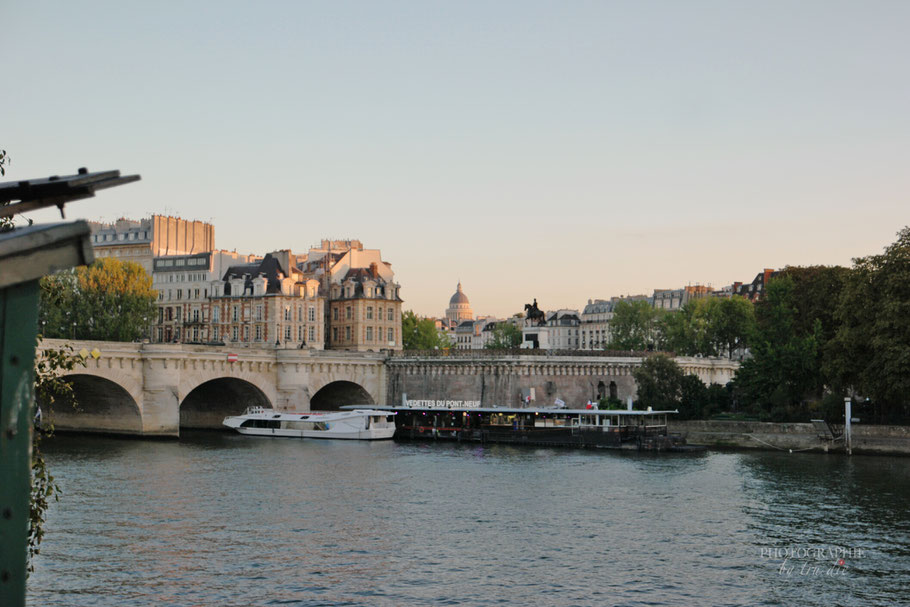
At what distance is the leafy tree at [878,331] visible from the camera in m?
60.5

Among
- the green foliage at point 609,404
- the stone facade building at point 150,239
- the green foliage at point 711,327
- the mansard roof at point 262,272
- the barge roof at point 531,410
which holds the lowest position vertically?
the barge roof at point 531,410

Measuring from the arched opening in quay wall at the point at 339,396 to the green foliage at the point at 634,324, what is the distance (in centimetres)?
5524

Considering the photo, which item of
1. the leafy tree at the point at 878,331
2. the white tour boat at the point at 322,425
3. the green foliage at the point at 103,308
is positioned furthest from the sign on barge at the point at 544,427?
the green foliage at the point at 103,308

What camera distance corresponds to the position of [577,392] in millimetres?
88562

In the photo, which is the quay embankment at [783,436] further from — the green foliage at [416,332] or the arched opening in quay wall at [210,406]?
the green foliage at [416,332]

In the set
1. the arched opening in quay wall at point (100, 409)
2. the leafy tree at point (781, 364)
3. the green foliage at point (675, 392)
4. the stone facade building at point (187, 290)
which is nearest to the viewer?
the arched opening in quay wall at point (100, 409)

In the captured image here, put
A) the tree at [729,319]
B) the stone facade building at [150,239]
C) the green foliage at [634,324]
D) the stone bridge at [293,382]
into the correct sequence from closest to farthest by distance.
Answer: the stone bridge at [293,382], the tree at [729,319], the stone facade building at [150,239], the green foliage at [634,324]

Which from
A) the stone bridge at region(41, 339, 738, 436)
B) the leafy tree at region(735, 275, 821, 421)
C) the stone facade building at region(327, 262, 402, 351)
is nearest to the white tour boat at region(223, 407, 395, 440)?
the stone bridge at region(41, 339, 738, 436)

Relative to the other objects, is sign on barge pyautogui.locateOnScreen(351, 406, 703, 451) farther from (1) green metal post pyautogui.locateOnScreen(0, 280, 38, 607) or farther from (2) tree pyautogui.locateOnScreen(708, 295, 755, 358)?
(1) green metal post pyautogui.locateOnScreen(0, 280, 38, 607)

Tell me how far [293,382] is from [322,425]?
4.73 m

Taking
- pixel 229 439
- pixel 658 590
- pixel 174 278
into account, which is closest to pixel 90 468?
pixel 229 439

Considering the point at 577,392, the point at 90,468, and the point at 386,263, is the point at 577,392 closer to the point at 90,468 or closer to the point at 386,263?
the point at 386,263

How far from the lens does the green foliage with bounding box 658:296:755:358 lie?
119 metres

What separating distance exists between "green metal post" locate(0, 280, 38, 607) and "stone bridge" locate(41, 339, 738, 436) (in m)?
66.9
